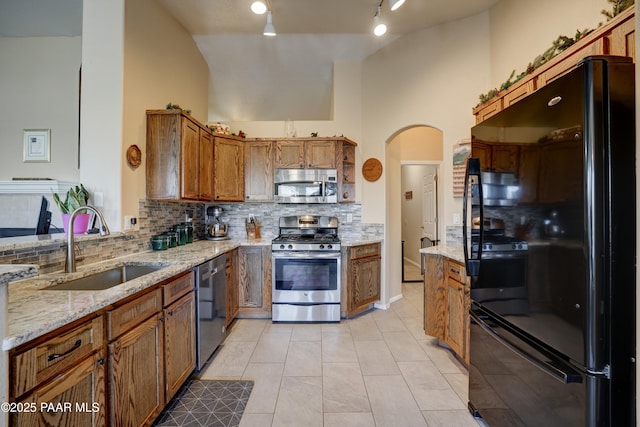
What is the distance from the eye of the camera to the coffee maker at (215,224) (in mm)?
3680

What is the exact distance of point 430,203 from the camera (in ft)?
17.3

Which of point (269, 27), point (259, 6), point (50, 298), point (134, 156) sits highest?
point (259, 6)

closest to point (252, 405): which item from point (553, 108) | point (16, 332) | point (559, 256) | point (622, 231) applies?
point (16, 332)

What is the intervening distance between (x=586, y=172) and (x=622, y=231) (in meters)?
0.24

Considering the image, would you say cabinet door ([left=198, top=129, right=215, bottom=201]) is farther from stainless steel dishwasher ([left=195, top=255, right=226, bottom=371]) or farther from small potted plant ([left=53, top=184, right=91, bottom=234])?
small potted plant ([left=53, top=184, right=91, bottom=234])

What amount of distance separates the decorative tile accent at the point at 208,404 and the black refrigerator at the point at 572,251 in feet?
5.27

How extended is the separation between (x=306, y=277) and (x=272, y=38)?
9.97 feet

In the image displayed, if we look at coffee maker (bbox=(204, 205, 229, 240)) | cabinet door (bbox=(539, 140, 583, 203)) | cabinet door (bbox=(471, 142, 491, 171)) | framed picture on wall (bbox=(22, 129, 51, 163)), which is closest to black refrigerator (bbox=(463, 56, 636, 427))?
cabinet door (bbox=(539, 140, 583, 203))

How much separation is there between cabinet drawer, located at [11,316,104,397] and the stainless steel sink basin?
0.59m

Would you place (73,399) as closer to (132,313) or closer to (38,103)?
(132,313)

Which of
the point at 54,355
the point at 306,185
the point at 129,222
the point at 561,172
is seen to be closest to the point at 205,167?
the point at 129,222

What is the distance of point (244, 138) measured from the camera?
3.69 metres

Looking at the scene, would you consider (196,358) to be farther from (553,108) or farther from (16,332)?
(553,108)

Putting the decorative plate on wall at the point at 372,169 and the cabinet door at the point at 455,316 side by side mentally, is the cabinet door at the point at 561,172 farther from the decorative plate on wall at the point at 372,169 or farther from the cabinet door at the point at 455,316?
the decorative plate on wall at the point at 372,169
